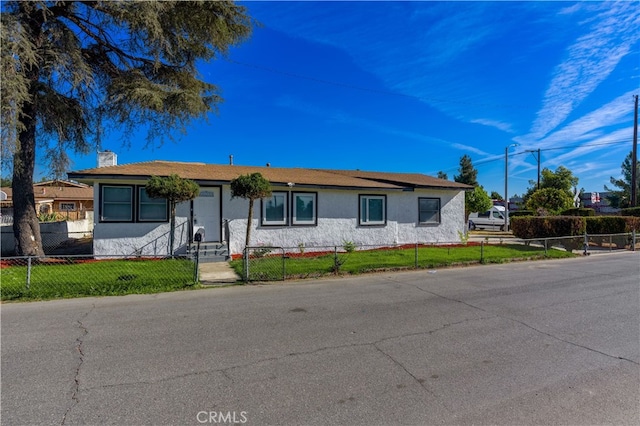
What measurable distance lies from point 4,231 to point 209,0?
11.9 m

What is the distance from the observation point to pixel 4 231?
43.4ft

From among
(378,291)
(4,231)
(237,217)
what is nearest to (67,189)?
(4,231)

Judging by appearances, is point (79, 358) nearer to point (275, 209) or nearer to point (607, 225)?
point (275, 209)

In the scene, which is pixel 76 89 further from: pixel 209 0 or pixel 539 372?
pixel 539 372

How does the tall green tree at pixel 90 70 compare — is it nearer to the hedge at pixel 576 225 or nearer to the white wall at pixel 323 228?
the white wall at pixel 323 228

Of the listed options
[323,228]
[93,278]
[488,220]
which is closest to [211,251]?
[93,278]

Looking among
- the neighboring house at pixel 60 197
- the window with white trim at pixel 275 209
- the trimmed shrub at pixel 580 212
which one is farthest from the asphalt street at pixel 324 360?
the neighboring house at pixel 60 197

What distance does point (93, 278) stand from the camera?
830cm

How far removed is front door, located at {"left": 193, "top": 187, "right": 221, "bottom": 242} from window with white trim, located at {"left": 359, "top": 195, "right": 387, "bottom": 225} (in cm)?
624

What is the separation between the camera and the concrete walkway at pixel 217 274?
880 centimetres

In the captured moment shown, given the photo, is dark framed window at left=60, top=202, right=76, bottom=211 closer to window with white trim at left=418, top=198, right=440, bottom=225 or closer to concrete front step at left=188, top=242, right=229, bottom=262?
concrete front step at left=188, top=242, right=229, bottom=262

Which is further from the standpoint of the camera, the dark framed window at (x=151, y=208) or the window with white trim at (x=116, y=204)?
the dark framed window at (x=151, y=208)

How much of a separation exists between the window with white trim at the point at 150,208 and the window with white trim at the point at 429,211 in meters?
11.6

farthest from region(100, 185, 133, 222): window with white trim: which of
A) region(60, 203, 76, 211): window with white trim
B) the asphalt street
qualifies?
region(60, 203, 76, 211): window with white trim
